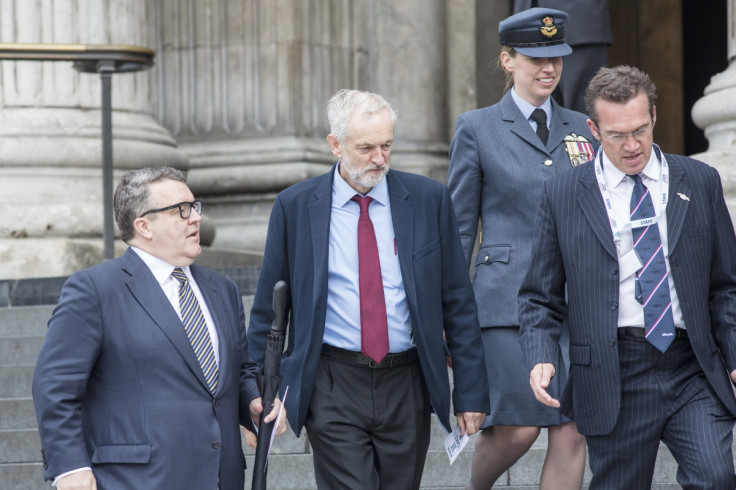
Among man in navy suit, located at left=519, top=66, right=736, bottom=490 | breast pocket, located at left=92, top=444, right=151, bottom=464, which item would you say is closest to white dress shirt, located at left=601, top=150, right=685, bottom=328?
man in navy suit, located at left=519, top=66, right=736, bottom=490

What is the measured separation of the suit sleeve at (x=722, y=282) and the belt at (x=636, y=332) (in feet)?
0.43

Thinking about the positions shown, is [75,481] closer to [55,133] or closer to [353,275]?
[353,275]

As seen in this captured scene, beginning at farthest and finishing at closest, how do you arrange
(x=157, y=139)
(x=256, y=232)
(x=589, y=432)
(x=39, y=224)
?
(x=256, y=232) < (x=157, y=139) < (x=39, y=224) < (x=589, y=432)

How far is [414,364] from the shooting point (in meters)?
4.28

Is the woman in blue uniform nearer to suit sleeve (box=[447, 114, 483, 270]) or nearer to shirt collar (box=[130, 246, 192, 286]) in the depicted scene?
suit sleeve (box=[447, 114, 483, 270])

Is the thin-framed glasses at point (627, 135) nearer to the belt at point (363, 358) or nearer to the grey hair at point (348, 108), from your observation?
the grey hair at point (348, 108)

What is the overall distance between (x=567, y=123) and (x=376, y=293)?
110 centimetres

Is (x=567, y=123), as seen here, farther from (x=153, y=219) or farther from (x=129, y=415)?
(x=129, y=415)

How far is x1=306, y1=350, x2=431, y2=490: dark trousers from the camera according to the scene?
415cm

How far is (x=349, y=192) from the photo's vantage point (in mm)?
4309

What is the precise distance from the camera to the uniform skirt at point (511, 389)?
4582 millimetres

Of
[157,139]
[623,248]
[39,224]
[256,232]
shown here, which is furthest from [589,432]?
[256,232]

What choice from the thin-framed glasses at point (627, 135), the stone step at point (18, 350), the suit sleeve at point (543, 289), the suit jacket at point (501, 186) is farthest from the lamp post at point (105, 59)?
the thin-framed glasses at point (627, 135)

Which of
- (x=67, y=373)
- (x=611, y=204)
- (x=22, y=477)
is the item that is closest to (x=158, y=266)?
(x=67, y=373)
